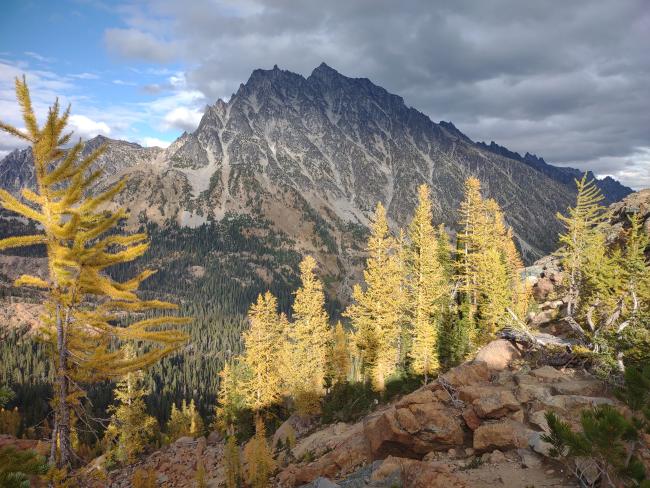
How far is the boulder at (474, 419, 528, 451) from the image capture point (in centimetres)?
1364

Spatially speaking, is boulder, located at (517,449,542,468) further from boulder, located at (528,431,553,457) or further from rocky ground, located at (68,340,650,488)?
boulder, located at (528,431,553,457)

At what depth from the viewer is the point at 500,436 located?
1391 centimetres

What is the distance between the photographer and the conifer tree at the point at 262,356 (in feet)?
120

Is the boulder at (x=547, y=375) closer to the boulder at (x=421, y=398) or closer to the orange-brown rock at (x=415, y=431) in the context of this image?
the boulder at (x=421, y=398)

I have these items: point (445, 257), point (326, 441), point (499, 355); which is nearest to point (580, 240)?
point (499, 355)

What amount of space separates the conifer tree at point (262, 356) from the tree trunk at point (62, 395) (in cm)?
2577

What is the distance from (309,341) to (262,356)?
5984 mm

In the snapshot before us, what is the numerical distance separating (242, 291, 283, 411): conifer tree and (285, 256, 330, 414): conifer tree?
2.85 m

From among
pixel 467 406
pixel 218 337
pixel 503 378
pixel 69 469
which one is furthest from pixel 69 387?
pixel 218 337

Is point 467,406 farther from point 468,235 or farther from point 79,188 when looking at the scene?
point 468,235

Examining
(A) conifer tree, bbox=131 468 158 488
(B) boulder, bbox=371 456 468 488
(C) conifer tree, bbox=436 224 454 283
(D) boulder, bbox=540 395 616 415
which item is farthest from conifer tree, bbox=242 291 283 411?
(D) boulder, bbox=540 395 616 415

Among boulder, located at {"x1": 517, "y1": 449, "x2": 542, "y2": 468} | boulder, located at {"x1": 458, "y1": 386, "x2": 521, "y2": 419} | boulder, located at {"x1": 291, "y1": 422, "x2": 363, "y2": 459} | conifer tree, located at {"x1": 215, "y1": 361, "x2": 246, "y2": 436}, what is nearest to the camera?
boulder, located at {"x1": 517, "y1": 449, "x2": 542, "y2": 468}

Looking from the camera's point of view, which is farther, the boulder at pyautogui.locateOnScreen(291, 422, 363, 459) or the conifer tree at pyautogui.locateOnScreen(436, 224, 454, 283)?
the conifer tree at pyautogui.locateOnScreen(436, 224, 454, 283)

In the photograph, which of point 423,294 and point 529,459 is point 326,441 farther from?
point 423,294
